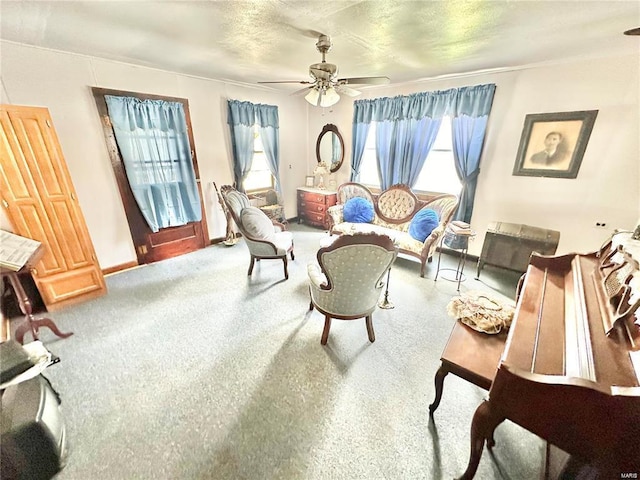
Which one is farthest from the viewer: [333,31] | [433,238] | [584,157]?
[433,238]

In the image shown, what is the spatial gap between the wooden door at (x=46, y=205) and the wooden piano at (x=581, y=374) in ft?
11.4

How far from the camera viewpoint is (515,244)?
2.90 metres

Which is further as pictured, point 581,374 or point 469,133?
point 469,133

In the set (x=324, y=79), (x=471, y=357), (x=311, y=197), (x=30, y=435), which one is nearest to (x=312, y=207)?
(x=311, y=197)

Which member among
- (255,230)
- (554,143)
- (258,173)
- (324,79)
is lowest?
(255,230)

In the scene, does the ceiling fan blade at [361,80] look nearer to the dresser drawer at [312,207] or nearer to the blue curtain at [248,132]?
the blue curtain at [248,132]

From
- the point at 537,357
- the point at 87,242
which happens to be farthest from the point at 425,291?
the point at 87,242

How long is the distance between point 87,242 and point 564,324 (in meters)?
3.83

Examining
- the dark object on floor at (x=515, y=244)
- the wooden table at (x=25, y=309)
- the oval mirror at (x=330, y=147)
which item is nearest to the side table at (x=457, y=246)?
Result: the dark object on floor at (x=515, y=244)

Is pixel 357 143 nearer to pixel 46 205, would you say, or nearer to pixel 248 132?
pixel 248 132

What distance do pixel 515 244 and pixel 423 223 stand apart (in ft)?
3.33

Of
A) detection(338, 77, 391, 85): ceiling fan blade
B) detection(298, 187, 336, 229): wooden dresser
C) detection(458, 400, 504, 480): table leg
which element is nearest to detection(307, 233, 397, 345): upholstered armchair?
detection(458, 400, 504, 480): table leg

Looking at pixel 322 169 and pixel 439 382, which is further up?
pixel 322 169

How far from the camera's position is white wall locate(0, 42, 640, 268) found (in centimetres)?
246
